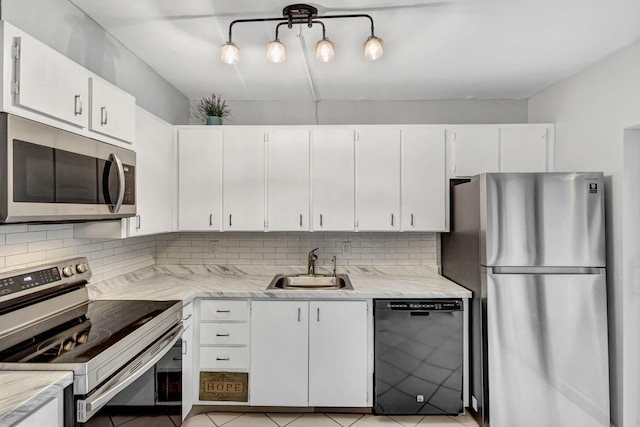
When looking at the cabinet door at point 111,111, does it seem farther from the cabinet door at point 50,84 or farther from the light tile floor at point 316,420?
the light tile floor at point 316,420

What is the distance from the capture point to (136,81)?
2.57 meters

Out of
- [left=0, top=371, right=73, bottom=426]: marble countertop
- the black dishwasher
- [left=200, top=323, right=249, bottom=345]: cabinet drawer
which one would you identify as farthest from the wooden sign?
[left=0, top=371, right=73, bottom=426]: marble countertop

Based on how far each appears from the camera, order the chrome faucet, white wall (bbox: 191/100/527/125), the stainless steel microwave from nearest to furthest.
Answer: the stainless steel microwave
the chrome faucet
white wall (bbox: 191/100/527/125)

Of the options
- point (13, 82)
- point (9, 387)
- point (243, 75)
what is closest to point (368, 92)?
point (243, 75)

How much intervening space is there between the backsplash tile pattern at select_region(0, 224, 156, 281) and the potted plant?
3.82ft

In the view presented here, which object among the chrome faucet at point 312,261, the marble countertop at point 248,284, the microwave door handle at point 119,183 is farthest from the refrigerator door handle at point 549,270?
the microwave door handle at point 119,183

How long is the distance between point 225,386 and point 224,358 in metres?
0.20

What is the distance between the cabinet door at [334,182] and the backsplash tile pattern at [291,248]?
14.1 inches

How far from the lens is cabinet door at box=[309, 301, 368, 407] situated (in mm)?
2656

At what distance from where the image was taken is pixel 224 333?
269 cm

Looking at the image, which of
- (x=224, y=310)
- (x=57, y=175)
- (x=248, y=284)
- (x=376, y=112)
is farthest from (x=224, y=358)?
(x=376, y=112)

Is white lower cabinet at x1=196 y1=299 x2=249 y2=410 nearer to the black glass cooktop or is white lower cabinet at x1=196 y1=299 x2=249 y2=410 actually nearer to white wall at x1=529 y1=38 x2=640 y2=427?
the black glass cooktop

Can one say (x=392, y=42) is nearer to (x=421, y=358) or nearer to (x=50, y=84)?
(x=50, y=84)

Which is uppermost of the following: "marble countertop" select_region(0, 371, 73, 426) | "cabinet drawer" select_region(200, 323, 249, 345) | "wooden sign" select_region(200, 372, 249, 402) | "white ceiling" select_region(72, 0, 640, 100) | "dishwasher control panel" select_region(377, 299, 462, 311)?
"white ceiling" select_region(72, 0, 640, 100)
